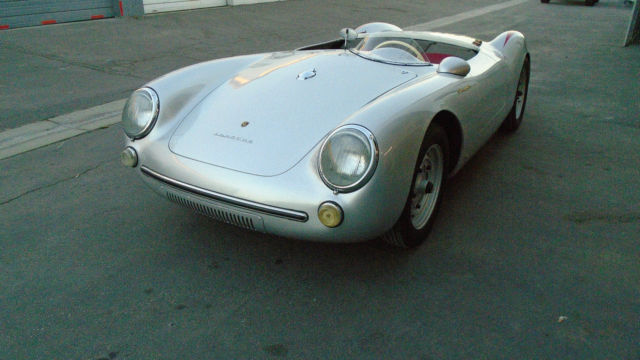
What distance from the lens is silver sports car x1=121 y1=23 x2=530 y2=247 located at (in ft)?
7.38

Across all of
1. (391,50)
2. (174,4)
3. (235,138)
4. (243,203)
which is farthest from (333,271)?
(174,4)

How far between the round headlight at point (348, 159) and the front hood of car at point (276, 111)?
19cm

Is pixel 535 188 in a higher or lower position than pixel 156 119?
lower

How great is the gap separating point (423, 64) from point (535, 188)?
122cm

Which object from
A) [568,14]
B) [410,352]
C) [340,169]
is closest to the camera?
[410,352]

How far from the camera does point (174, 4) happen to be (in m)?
11.6

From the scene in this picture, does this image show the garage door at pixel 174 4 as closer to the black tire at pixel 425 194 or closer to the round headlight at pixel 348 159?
the black tire at pixel 425 194

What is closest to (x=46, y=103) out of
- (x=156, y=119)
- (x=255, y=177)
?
(x=156, y=119)

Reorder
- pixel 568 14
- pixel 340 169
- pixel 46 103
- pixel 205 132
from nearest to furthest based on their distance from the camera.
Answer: pixel 340 169 → pixel 205 132 → pixel 46 103 → pixel 568 14

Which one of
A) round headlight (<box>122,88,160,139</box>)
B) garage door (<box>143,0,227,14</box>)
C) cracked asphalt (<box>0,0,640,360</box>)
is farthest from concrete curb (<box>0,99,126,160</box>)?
garage door (<box>143,0,227,14</box>)

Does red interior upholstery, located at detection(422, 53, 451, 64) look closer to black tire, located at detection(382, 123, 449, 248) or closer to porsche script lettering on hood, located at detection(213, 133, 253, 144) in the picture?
black tire, located at detection(382, 123, 449, 248)

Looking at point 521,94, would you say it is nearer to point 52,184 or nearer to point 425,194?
point 425,194

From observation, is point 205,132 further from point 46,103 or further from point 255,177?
point 46,103

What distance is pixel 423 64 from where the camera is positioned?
328cm
